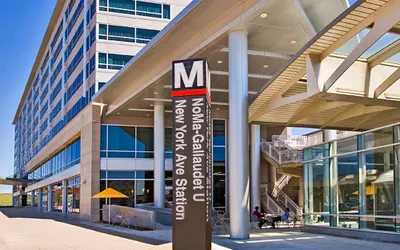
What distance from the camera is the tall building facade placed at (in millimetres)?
35875

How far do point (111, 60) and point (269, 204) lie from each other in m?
14.8

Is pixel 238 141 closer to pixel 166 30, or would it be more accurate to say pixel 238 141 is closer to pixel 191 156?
pixel 166 30

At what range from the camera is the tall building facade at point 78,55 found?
35.9 m

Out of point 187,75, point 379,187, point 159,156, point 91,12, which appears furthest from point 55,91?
point 187,75

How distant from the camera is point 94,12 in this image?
3634 cm

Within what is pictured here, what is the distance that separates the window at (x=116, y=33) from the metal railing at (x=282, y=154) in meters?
12.4

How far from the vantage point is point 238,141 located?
1817 centimetres

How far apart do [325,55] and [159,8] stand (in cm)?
2373

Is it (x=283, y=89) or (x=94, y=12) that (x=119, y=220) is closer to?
(x=283, y=89)

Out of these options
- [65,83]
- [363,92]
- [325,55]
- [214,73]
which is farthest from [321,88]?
[65,83]

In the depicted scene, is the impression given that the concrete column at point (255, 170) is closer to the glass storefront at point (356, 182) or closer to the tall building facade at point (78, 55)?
the tall building facade at point (78, 55)

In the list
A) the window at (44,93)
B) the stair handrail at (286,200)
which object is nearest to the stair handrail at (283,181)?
the stair handrail at (286,200)

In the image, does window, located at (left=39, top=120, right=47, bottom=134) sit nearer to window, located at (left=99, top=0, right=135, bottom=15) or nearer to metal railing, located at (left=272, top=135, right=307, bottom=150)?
window, located at (left=99, top=0, right=135, bottom=15)

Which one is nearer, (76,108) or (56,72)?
(76,108)
